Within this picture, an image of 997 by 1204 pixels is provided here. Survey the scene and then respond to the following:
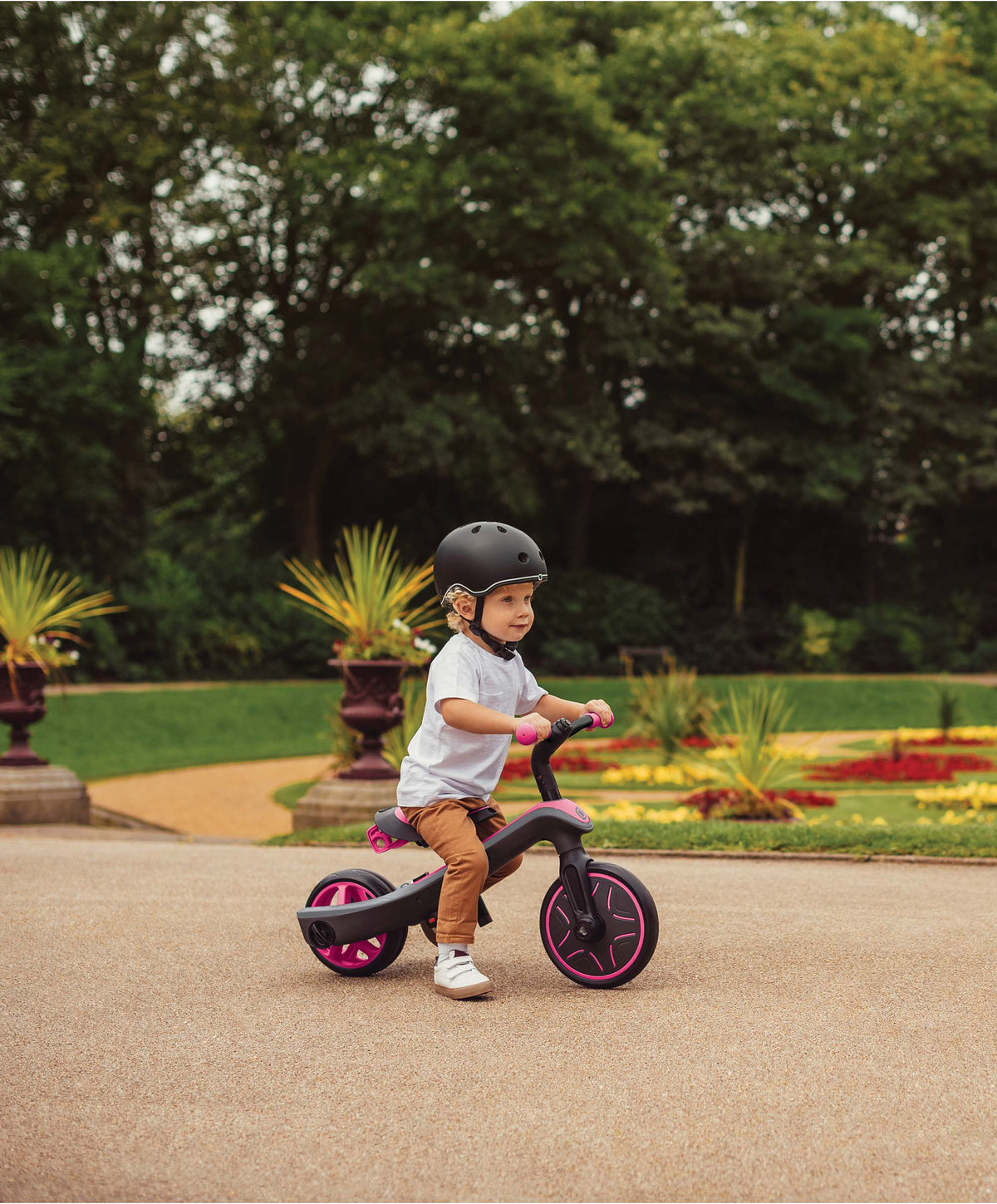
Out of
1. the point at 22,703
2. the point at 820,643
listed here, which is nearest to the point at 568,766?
the point at 22,703

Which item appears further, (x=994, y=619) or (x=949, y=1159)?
(x=994, y=619)

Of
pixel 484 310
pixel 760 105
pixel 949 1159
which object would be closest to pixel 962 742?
pixel 949 1159

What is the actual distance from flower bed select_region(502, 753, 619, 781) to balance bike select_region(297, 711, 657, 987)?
7.99 m

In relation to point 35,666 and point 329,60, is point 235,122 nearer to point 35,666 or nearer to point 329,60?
point 329,60

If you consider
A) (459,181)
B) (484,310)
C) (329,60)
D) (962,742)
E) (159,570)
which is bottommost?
(962,742)

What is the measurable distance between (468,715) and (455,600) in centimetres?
41

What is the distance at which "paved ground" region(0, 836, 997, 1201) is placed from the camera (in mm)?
2730

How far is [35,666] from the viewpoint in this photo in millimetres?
11273

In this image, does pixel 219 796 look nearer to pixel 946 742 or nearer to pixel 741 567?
pixel 946 742

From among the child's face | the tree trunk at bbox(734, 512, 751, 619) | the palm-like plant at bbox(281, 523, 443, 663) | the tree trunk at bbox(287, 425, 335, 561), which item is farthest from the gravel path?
the tree trunk at bbox(734, 512, 751, 619)

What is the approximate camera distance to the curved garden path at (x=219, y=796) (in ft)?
36.8

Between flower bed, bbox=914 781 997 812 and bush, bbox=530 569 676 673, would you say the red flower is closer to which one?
flower bed, bbox=914 781 997 812

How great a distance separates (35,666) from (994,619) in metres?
27.9

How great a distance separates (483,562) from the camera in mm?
4234
